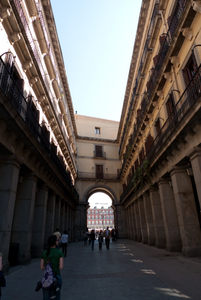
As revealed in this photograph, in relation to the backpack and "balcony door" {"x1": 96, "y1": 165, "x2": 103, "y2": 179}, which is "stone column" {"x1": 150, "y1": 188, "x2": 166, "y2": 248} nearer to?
the backpack

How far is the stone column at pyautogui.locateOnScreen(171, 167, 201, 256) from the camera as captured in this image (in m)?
8.89

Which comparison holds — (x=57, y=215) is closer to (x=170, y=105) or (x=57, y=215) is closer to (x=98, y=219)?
(x=170, y=105)

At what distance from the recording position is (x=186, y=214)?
938 cm

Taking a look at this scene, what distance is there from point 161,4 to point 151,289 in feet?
46.3

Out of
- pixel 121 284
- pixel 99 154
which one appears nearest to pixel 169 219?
pixel 121 284

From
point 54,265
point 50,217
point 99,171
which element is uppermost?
point 99,171

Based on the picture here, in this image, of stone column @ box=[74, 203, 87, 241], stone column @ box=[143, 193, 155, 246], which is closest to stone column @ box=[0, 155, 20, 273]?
stone column @ box=[143, 193, 155, 246]

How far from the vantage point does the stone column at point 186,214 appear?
889 cm

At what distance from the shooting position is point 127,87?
907 inches

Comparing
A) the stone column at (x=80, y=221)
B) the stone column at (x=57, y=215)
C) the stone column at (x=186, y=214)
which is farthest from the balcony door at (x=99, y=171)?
the stone column at (x=186, y=214)

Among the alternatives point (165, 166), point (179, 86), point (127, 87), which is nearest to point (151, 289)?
point (165, 166)

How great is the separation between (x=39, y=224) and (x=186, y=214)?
8400 mm

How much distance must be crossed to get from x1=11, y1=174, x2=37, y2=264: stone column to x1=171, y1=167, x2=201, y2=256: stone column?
7.54m

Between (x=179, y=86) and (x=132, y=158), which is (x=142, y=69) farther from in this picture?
(x=132, y=158)
